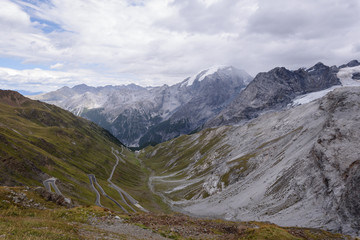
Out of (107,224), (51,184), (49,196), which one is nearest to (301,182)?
(107,224)

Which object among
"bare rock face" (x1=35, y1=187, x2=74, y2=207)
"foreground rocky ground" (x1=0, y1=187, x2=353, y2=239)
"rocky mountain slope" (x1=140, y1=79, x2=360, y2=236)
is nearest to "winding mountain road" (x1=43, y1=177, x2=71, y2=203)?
"bare rock face" (x1=35, y1=187, x2=74, y2=207)

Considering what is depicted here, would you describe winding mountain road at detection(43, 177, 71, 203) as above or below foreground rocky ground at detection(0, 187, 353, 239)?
below

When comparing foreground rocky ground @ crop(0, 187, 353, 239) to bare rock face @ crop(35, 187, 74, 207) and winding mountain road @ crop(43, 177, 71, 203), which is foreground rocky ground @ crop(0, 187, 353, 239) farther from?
winding mountain road @ crop(43, 177, 71, 203)

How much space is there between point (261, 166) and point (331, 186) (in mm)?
41598

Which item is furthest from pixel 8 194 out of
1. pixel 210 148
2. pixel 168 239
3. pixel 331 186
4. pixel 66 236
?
pixel 210 148

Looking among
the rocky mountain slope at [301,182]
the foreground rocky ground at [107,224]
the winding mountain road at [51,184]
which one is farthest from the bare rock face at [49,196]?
the rocky mountain slope at [301,182]

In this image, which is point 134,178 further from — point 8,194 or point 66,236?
point 66,236

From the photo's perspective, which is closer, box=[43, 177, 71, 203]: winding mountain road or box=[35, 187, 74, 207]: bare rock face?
box=[35, 187, 74, 207]: bare rock face

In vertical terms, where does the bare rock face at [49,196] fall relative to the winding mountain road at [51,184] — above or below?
above

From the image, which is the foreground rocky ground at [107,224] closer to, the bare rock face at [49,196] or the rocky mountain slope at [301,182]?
the bare rock face at [49,196]

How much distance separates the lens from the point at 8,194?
29688mm

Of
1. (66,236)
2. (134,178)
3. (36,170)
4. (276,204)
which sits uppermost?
(66,236)

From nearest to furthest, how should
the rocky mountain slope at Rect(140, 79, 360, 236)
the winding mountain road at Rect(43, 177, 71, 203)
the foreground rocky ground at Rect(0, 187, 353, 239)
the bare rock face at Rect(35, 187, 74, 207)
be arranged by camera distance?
the foreground rocky ground at Rect(0, 187, 353, 239) < the bare rock face at Rect(35, 187, 74, 207) < the rocky mountain slope at Rect(140, 79, 360, 236) < the winding mountain road at Rect(43, 177, 71, 203)

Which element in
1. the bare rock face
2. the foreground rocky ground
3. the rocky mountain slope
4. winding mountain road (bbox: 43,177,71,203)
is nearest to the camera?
the foreground rocky ground
